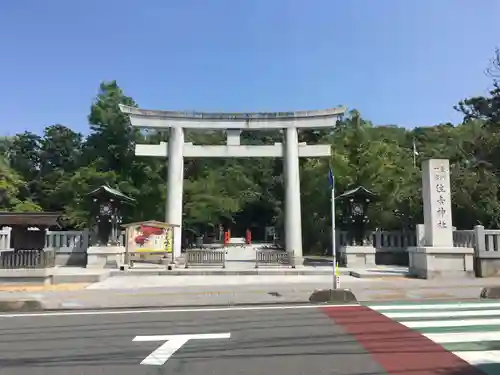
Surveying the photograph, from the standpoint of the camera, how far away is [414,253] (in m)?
18.4

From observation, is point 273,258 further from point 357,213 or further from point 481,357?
point 481,357

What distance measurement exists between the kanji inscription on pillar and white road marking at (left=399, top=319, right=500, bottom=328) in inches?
346

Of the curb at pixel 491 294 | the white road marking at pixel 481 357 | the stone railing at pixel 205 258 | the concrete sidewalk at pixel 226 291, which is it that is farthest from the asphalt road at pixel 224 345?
the stone railing at pixel 205 258

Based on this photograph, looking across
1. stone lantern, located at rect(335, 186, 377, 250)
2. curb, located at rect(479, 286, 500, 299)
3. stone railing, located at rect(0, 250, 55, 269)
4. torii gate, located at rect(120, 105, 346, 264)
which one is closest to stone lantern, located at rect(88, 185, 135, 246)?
torii gate, located at rect(120, 105, 346, 264)

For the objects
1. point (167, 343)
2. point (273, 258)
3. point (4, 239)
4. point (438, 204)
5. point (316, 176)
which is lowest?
point (167, 343)

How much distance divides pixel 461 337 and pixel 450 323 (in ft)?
4.24

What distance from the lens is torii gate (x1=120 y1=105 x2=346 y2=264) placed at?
24766 millimetres

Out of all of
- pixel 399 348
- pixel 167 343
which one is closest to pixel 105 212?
pixel 167 343

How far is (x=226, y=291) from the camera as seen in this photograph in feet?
48.2

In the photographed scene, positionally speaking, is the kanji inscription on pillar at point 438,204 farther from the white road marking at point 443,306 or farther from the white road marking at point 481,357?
the white road marking at point 481,357

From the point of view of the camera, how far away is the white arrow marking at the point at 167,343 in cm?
641

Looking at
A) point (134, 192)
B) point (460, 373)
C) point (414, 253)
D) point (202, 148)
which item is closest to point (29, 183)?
point (134, 192)

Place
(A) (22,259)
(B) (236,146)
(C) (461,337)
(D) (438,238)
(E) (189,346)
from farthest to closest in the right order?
(B) (236,146), (D) (438,238), (A) (22,259), (C) (461,337), (E) (189,346)

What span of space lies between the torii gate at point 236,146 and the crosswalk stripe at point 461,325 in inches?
540
